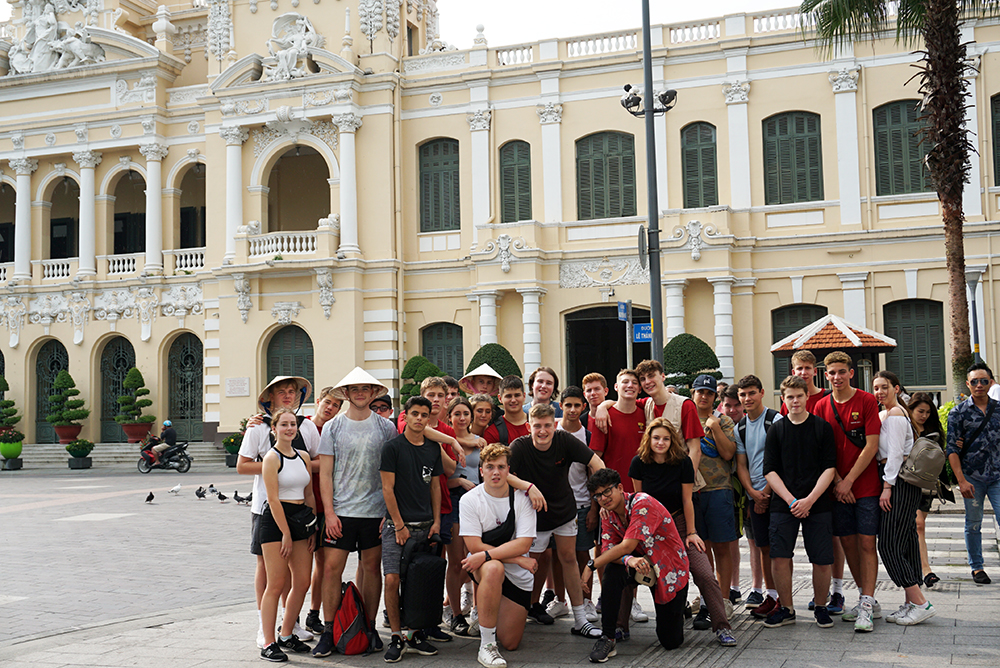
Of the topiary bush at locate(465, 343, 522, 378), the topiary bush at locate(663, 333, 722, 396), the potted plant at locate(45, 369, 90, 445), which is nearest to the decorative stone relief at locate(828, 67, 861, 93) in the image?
the topiary bush at locate(663, 333, 722, 396)

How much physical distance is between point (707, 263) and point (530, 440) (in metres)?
17.2

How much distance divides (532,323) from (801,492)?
17.8 meters

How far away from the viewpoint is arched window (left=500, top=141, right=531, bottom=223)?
1049 inches

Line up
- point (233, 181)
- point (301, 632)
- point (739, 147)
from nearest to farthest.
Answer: point (301, 632) < point (739, 147) < point (233, 181)

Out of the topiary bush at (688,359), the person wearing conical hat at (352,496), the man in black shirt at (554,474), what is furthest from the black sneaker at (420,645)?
the topiary bush at (688,359)

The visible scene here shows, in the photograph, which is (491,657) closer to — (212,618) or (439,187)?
(212,618)

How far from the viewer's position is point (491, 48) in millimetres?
26922

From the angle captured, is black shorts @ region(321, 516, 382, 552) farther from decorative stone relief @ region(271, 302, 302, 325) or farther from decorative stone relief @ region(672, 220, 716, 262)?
decorative stone relief @ region(271, 302, 302, 325)

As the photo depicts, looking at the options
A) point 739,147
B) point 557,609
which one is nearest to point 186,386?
point 739,147

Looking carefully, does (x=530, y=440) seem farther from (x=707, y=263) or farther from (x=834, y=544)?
(x=707, y=263)

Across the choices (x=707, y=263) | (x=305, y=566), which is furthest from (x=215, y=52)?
(x=305, y=566)

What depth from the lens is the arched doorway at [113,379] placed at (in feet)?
100

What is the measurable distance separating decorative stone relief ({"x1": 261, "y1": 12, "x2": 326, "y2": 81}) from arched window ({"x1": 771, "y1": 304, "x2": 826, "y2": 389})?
1421 centimetres

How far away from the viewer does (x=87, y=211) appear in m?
30.5
